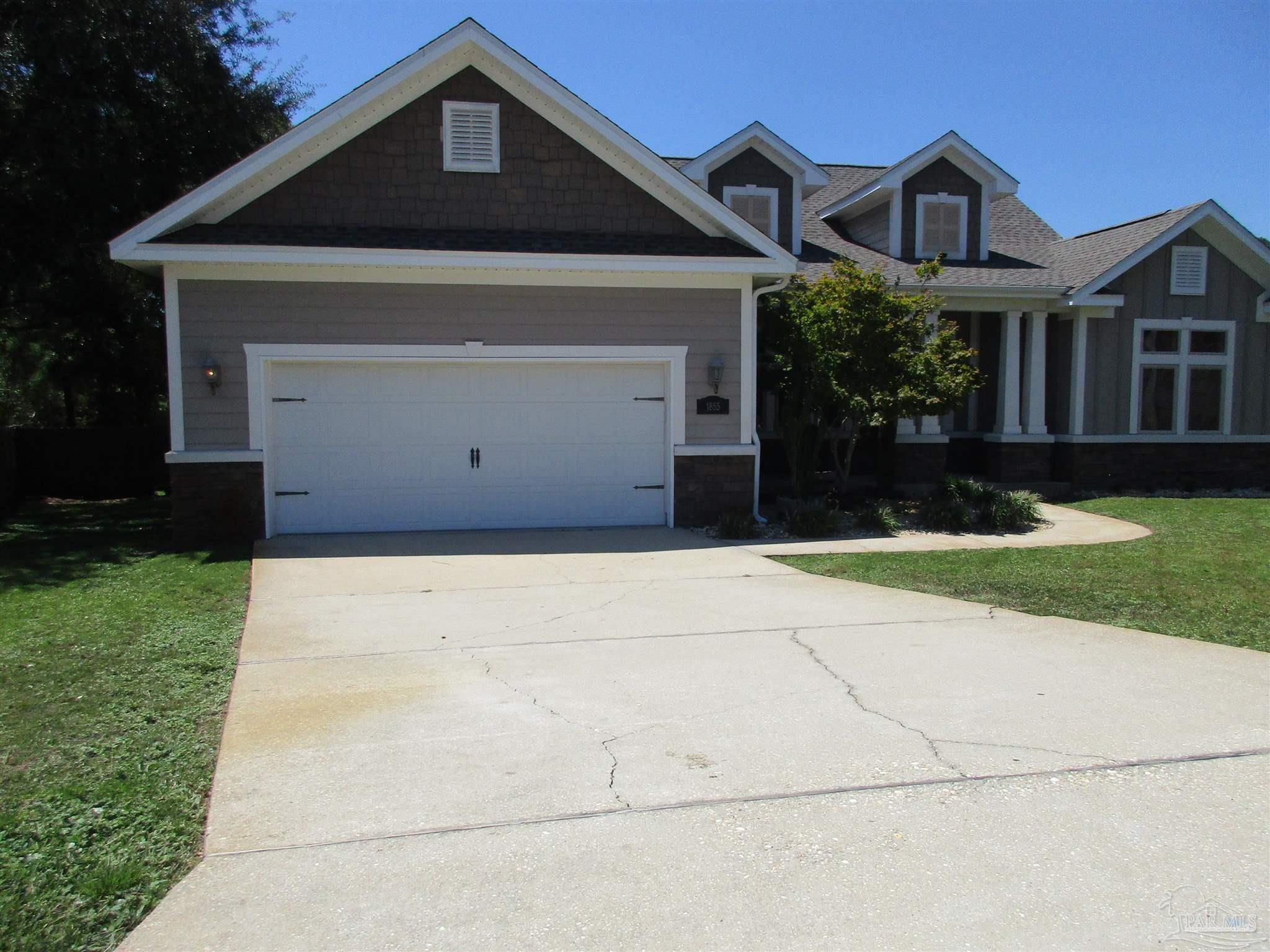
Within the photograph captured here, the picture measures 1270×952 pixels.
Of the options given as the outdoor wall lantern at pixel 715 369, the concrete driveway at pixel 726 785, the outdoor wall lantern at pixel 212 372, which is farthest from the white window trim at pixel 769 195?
the concrete driveway at pixel 726 785

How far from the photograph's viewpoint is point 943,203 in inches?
664

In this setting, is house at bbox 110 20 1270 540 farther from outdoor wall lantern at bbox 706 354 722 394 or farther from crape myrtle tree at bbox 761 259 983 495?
crape myrtle tree at bbox 761 259 983 495

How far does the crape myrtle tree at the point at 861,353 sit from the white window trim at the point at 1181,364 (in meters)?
4.79

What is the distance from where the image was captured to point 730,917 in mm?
3199

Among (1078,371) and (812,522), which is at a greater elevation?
(1078,371)

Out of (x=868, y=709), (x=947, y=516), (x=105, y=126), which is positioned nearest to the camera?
(x=868, y=709)

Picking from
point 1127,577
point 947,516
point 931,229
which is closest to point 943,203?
point 931,229

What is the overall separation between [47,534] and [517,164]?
825 centimetres

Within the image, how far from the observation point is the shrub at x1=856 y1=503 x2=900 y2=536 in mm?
12148

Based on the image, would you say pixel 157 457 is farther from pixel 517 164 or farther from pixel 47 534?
pixel 517 164

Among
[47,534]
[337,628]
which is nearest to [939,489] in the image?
[337,628]

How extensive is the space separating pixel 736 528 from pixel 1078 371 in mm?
8087

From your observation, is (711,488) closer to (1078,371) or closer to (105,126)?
(1078,371)

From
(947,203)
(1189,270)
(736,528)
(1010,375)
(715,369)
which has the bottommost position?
(736,528)
